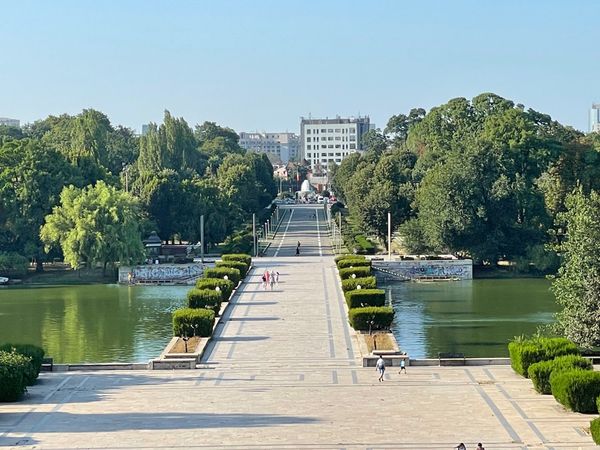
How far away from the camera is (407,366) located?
113 ft

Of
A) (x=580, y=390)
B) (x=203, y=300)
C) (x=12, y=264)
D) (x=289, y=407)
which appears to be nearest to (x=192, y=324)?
(x=203, y=300)

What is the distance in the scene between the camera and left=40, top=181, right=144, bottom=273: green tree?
68.6 m

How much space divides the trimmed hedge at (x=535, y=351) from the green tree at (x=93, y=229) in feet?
131

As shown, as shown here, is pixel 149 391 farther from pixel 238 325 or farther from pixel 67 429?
pixel 238 325

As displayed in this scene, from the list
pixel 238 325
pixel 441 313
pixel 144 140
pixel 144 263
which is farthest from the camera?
pixel 144 140

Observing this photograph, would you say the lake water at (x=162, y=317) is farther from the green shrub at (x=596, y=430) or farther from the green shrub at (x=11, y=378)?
the green shrub at (x=596, y=430)

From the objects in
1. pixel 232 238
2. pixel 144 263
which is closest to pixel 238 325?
pixel 144 263

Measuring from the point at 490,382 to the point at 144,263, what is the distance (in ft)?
136

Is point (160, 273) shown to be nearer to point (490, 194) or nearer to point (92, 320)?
point (92, 320)

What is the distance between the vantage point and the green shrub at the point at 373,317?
133ft

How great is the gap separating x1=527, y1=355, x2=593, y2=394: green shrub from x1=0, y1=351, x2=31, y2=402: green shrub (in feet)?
42.0

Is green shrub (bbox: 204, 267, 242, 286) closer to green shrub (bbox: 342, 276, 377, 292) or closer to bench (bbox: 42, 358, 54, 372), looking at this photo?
green shrub (bbox: 342, 276, 377, 292)

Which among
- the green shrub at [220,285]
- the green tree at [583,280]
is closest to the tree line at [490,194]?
the green shrub at [220,285]

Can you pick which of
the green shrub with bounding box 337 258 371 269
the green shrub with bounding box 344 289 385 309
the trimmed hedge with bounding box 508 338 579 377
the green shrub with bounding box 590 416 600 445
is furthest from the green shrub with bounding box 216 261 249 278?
the green shrub with bounding box 590 416 600 445
